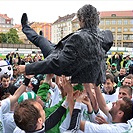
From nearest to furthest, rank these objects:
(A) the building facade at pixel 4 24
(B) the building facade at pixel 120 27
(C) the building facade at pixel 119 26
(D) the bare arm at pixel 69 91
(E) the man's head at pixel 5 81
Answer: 1. (D) the bare arm at pixel 69 91
2. (E) the man's head at pixel 5 81
3. (C) the building facade at pixel 119 26
4. (B) the building facade at pixel 120 27
5. (A) the building facade at pixel 4 24

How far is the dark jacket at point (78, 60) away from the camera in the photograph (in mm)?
2080

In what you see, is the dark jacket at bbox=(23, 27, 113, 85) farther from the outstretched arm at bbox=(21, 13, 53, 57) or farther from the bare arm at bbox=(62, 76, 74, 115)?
the outstretched arm at bbox=(21, 13, 53, 57)

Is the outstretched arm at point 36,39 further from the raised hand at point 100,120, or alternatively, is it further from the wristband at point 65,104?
the raised hand at point 100,120

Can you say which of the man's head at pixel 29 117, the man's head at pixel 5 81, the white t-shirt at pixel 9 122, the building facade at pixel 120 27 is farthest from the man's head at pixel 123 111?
the building facade at pixel 120 27

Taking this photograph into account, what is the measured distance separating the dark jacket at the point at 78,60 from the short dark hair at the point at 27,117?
308 mm

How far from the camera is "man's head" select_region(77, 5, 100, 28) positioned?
2199mm

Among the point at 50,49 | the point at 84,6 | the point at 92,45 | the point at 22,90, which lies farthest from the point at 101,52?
the point at 22,90

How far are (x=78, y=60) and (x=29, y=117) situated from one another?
1.88ft

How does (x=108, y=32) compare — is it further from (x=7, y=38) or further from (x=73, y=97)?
(x=7, y=38)

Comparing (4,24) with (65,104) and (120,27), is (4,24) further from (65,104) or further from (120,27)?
(65,104)

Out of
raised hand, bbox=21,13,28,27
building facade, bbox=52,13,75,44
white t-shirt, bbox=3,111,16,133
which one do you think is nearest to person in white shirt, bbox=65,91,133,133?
white t-shirt, bbox=3,111,16,133

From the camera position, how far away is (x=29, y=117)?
6.41 feet

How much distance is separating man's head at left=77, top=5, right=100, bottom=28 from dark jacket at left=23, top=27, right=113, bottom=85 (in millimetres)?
66

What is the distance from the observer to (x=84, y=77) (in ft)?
6.98
